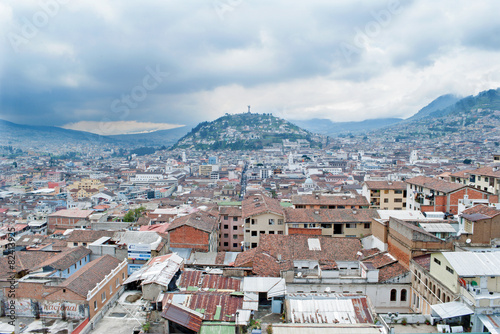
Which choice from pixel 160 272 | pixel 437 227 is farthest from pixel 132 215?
pixel 437 227

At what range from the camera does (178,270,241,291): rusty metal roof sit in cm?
1415

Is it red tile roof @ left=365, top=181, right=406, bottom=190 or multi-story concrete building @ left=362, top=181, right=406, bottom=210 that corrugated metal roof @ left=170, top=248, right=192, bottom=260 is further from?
red tile roof @ left=365, top=181, right=406, bottom=190

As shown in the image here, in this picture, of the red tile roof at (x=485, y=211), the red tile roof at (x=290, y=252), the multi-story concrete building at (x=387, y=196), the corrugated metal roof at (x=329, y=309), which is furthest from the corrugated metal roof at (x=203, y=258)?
the multi-story concrete building at (x=387, y=196)

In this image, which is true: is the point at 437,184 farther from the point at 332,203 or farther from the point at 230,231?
the point at 230,231

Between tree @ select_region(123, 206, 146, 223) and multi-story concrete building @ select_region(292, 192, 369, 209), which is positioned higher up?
multi-story concrete building @ select_region(292, 192, 369, 209)

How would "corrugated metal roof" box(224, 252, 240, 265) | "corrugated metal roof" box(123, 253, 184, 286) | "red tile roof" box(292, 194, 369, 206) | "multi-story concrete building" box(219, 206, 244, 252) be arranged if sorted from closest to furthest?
"corrugated metal roof" box(123, 253, 184, 286), "corrugated metal roof" box(224, 252, 240, 265), "multi-story concrete building" box(219, 206, 244, 252), "red tile roof" box(292, 194, 369, 206)

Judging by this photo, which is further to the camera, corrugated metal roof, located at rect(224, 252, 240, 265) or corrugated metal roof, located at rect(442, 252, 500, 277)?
corrugated metal roof, located at rect(224, 252, 240, 265)

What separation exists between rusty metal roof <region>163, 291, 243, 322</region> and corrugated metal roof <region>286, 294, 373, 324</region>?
1.94 meters

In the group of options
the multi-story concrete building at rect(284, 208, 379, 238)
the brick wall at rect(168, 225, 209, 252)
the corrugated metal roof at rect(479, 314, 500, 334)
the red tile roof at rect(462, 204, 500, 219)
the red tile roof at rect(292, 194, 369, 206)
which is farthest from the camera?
the red tile roof at rect(292, 194, 369, 206)

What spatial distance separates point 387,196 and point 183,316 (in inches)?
1130

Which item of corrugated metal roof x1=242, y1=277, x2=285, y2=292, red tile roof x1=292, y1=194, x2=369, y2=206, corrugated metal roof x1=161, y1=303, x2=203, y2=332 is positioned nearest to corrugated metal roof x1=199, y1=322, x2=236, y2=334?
corrugated metal roof x1=161, y1=303, x2=203, y2=332

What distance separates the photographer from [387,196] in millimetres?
34938

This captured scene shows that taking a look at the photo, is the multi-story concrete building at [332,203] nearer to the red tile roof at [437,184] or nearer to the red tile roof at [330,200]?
the red tile roof at [330,200]

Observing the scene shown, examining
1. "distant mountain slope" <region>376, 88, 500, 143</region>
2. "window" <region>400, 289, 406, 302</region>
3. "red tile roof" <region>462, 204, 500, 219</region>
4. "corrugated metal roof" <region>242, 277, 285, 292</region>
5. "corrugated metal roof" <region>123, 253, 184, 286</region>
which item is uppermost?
"distant mountain slope" <region>376, 88, 500, 143</region>
